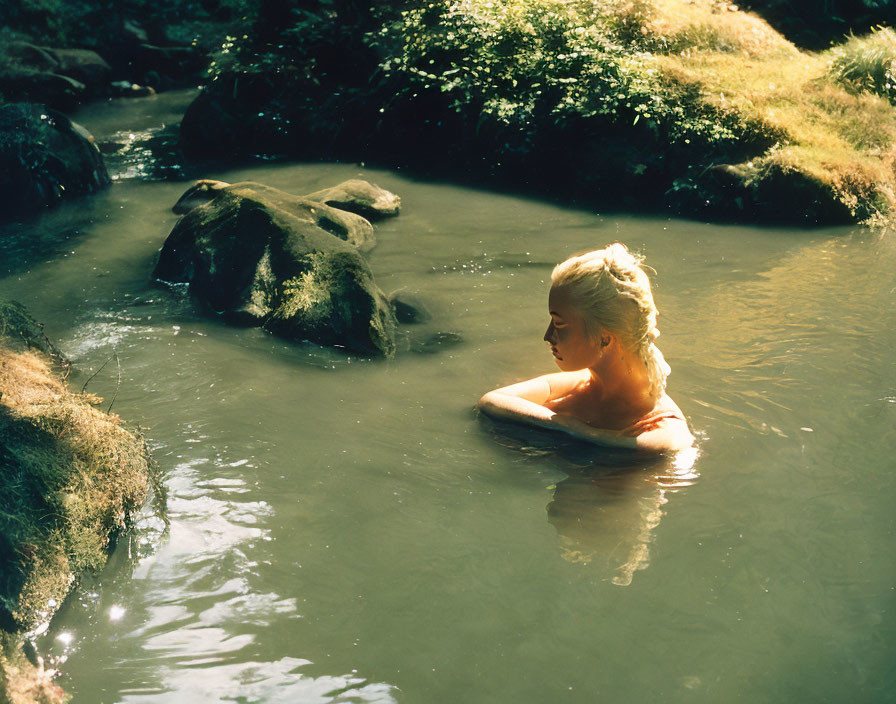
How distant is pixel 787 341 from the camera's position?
619 centimetres

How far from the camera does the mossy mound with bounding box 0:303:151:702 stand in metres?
3.29

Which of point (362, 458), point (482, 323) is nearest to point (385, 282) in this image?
point (482, 323)

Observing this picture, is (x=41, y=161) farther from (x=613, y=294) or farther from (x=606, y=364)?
(x=613, y=294)

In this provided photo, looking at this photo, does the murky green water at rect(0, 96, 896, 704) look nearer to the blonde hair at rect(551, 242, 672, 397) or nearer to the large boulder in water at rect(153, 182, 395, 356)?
the large boulder in water at rect(153, 182, 395, 356)

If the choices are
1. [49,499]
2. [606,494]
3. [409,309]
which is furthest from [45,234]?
[606,494]

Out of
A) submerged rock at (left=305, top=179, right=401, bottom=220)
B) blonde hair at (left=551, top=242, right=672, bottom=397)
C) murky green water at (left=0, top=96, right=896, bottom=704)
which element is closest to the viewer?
murky green water at (left=0, top=96, right=896, bottom=704)

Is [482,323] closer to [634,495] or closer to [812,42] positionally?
[634,495]

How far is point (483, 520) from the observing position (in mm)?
4156

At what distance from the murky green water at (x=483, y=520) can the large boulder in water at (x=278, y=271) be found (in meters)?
0.24

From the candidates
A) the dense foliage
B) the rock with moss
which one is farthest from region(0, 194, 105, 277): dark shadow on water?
the dense foliage

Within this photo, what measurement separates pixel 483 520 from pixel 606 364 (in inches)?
44.9

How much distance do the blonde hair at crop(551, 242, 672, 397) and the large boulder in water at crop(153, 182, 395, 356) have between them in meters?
2.09

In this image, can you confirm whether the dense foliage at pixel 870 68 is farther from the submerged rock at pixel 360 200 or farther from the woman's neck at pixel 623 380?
the woman's neck at pixel 623 380

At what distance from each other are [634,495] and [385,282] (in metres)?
3.87
